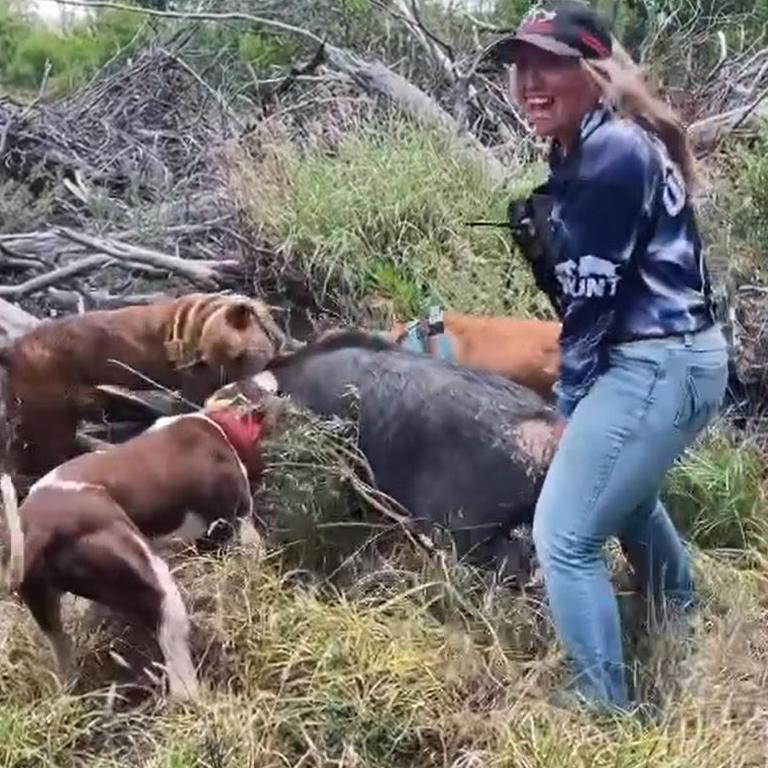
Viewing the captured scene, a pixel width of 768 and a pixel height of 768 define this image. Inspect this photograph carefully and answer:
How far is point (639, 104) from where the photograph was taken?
3.65m

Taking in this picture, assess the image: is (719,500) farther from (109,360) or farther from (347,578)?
(109,360)

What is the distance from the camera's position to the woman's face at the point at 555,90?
3.63m

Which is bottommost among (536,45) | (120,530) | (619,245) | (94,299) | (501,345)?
(94,299)

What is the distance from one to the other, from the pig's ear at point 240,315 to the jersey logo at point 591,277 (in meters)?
2.93

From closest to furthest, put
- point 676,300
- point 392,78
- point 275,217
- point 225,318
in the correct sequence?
1. point 676,300
2. point 225,318
3. point 275,217
4. point 392,78

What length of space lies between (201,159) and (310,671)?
17.9 ft

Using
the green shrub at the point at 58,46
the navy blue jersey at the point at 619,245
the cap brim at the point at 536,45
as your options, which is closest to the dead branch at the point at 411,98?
the cap brim at the point at 536,45

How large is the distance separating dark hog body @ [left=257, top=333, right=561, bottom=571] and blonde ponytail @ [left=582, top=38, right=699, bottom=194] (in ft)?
4.03

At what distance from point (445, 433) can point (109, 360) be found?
1995 millimetres

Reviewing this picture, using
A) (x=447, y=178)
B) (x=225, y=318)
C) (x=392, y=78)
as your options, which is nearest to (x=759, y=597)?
(x=225, y=318)

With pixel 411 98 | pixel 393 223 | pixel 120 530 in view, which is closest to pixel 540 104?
pixel 120 530

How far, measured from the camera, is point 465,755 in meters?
3.91

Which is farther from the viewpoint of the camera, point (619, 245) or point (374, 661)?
point (374, 661)

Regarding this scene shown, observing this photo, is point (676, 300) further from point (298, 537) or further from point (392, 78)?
point (392, 78)
